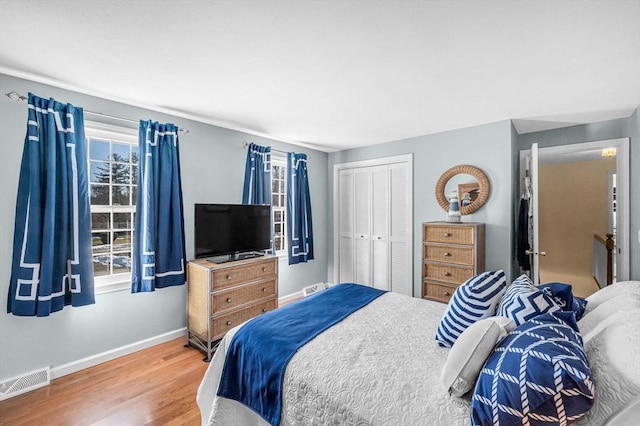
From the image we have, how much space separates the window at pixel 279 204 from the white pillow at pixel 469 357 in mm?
3326

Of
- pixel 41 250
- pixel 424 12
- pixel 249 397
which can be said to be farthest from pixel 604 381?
pixel 41 250

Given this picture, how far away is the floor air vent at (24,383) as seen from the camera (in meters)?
2.18

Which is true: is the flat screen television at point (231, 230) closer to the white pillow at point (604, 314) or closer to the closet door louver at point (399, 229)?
the closet door louver at point (399, 229)

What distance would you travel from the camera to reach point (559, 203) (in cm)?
556

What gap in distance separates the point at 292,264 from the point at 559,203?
514 centimetres

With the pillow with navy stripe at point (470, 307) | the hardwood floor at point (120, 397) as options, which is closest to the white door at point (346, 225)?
the hardwood floor at point (120, 397)

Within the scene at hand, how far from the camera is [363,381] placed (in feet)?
4.32

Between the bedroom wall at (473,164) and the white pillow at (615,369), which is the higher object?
the bedroom wall at (473,164)

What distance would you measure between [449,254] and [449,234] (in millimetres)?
221

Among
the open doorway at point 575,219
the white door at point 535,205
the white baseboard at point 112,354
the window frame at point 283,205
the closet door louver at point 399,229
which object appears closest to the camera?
the white baseboard at point 112,354

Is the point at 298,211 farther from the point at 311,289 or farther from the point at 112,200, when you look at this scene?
the point at 112,200

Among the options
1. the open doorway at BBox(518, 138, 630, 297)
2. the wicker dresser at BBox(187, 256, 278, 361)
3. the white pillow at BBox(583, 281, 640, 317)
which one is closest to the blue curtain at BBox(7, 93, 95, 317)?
the wicker dresser at BBox(187, 256, 278, 361)

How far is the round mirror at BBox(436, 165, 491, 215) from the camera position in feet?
11.4

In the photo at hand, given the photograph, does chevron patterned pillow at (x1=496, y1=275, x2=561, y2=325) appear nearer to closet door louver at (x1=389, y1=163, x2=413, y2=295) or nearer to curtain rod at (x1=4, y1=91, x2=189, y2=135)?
closet door louver at (x1=389, y1=163, x2=413, y2=295)
